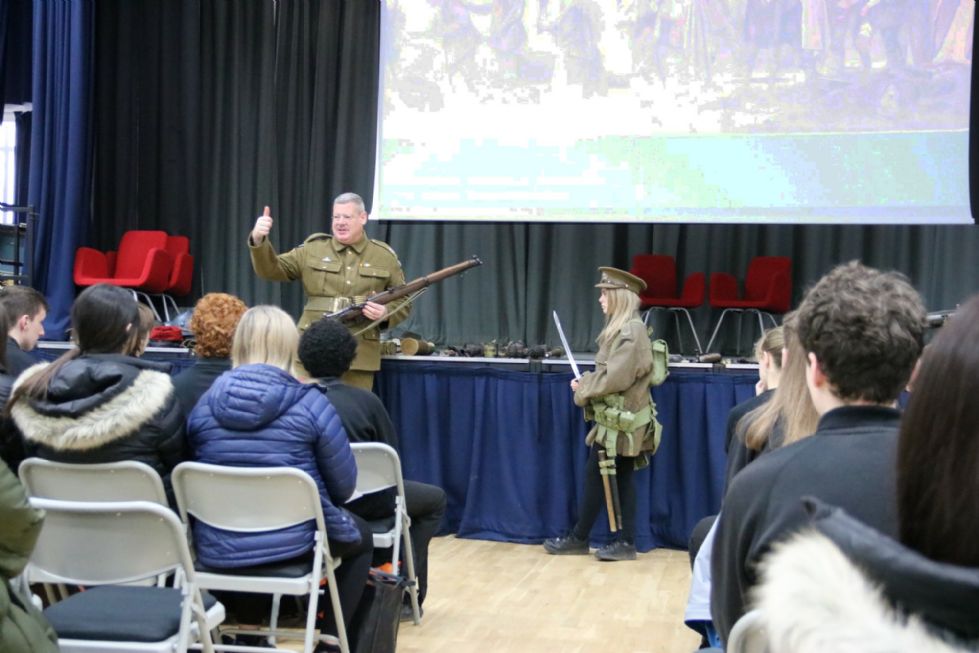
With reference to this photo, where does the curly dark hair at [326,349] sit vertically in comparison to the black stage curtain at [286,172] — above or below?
below

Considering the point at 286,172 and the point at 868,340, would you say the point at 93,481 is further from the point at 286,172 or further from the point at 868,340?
the point at 286,172

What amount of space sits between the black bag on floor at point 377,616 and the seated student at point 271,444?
0.90 ft

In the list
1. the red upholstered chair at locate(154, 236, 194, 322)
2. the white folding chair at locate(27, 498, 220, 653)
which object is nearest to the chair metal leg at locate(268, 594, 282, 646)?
the white folding chair at locate(27, 498, 220, 653)

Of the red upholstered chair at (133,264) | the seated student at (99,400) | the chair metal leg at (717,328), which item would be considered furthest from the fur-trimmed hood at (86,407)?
the chair metal leg at (717,328)

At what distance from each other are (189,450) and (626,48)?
4596 mm

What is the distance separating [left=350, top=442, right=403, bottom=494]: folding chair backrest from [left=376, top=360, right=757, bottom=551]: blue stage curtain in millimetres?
2064

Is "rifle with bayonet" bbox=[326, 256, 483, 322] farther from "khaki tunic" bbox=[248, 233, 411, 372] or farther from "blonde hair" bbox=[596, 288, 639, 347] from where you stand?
"blonde hair" bbox=[596, 288, 639, 347]

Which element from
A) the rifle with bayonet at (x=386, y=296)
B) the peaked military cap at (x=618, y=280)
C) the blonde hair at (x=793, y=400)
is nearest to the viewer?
the blonde hair at (x=793, y=400)

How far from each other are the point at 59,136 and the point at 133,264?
47.8 inches

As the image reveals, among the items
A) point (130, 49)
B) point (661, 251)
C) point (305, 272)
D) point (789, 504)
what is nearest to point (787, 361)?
point (789, 504)

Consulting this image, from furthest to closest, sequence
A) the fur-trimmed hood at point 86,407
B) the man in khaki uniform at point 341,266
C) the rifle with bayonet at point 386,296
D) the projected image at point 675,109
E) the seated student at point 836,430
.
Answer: the projected image at point 675,109
the man in khaki uniform at point 341,266
the rifle with bayonet at point 386,296
the fur-trimmed hood at point 86,407
the seated student at point 836,430

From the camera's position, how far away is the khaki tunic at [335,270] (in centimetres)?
559

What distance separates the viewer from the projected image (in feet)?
20.0

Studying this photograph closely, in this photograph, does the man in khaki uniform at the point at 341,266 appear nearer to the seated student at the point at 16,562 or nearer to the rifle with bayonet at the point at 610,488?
the rifle with bayonet at the point at 610,488
